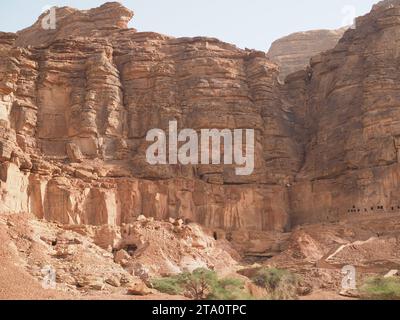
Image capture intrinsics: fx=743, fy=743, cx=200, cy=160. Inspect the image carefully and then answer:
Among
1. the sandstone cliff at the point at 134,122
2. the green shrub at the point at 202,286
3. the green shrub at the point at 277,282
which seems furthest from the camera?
the sandstone cliff at the point at 134,122

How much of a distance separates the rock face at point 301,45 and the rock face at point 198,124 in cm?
2916

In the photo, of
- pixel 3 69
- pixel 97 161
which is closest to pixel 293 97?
pixel 97 161

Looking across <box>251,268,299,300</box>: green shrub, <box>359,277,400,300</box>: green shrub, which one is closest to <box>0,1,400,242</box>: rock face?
<box>251,268,299,300</box>: green shrub

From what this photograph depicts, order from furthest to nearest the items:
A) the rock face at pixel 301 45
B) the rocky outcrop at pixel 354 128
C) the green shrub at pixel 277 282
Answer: the rock face at pixel 301 45, the rocky outcrop at pixel 354 128, the green shrub at pixel 277 282

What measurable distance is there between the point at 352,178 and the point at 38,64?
27295 millimetres

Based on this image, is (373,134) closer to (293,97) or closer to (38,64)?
(293,97)

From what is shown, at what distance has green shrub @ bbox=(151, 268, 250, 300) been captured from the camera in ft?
124

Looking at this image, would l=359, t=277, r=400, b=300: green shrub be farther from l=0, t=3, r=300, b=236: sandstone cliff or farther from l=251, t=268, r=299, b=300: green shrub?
l=0, t=3, r=300, b=236: sandstone cliff

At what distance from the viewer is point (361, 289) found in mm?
40656

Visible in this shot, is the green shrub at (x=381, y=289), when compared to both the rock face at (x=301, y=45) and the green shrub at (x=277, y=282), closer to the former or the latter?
the green shrub at (x=277, y=282)

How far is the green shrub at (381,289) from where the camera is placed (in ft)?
128

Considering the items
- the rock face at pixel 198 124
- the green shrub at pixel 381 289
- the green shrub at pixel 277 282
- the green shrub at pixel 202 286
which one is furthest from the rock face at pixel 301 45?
the green shrub at pixel 202 286

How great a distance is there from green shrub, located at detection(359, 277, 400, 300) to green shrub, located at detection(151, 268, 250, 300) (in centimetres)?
647

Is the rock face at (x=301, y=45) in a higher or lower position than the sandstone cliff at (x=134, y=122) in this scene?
higher
